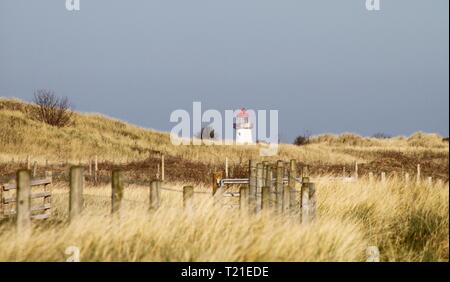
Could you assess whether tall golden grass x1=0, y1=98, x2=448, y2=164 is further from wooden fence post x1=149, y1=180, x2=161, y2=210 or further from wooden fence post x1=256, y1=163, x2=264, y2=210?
wooden fence post x1=149, y1=180, x2=161, y2=210

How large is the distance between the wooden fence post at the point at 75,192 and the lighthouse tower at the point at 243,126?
58.6m

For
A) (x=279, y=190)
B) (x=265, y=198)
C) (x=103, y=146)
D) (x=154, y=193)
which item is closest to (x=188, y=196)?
(x=154, y=193)

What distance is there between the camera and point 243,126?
6962cm

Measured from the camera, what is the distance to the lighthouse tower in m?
69.4

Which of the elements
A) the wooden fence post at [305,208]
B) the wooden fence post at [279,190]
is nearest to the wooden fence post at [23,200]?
the wooden fence post at [305,208]

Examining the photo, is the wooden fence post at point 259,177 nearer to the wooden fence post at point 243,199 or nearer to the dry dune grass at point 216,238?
the dry dune grass at point 216,238

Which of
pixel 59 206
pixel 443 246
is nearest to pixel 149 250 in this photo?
pixel 443 246

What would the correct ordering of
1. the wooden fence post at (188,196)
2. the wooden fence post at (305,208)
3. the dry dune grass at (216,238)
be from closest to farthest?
1. the dry dune grass at (216,238)
2. the wooden fence post at (188,196)
3. the wooden fence post at (305,208)

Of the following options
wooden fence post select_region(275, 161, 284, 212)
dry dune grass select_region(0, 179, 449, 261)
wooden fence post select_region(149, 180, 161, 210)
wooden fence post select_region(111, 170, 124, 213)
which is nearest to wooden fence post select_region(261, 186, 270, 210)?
dry dune grass select_region(0, 179, 449, 261)

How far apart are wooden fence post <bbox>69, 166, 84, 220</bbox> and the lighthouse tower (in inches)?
2307

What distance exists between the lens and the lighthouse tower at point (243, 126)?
69375mm

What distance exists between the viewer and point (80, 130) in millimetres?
65312
